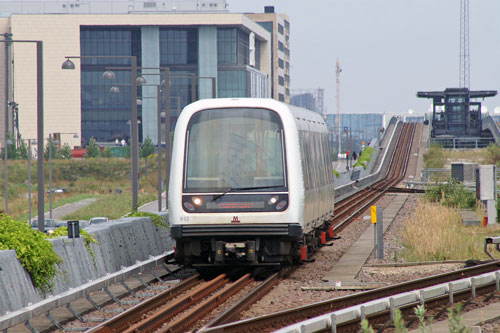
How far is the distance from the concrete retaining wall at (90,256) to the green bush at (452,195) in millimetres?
17695

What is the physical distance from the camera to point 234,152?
16438mm

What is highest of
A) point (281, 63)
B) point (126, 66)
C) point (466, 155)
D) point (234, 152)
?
point (281, 63)

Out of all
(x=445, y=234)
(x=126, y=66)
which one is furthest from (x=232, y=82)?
(x=445, y=234)

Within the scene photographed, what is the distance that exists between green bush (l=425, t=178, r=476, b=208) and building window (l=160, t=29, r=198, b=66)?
252ft

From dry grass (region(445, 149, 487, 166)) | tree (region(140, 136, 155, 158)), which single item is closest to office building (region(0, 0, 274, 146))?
tree (region(140, 136, 155, 158))

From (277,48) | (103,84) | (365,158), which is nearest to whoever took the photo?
(365,158)

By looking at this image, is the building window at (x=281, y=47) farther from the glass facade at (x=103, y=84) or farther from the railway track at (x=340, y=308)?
the railway track at (x=340, y=308)

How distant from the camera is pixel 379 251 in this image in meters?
20.3

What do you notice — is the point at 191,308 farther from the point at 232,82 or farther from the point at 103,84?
the point at 232,82

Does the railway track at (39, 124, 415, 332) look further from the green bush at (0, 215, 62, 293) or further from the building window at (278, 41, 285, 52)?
the building window at (278, 41, 285, 52)

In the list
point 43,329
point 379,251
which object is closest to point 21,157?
point 379,251

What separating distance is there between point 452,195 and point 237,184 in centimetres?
2321

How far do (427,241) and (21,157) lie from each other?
91.0 meters

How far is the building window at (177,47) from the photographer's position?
116312 millimetres
